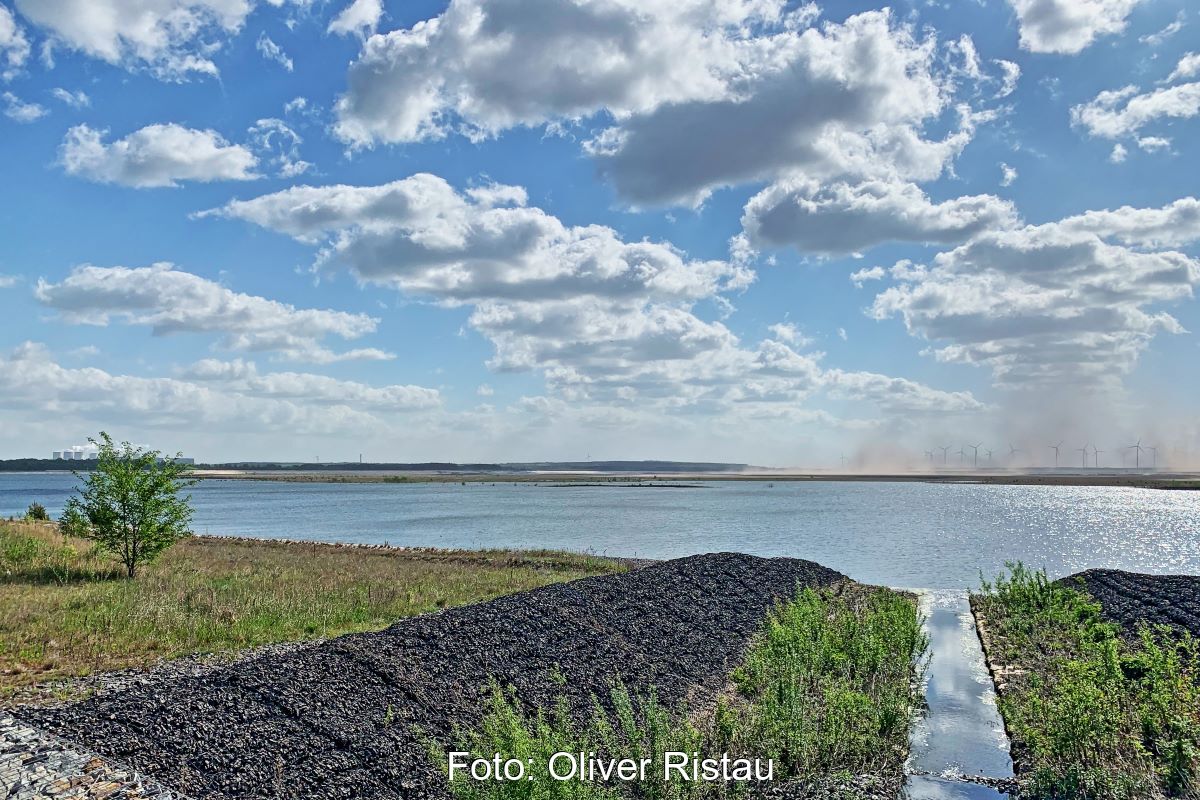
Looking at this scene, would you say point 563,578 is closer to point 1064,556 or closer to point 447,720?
point 447,720

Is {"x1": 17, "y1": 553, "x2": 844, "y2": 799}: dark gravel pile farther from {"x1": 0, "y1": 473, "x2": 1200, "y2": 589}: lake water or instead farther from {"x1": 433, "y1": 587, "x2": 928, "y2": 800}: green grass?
{"x1": 0, "y1": 473, "x2": 1200, "y2": 589}: lake water

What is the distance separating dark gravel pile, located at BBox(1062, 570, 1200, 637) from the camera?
19125 mm

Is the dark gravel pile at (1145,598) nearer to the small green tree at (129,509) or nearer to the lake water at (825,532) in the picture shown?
the lake water at (825,532)

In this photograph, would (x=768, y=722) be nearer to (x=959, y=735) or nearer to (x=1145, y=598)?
(x=959, y=735)

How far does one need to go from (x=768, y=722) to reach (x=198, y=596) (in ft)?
47.5

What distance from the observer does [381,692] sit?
456 inches

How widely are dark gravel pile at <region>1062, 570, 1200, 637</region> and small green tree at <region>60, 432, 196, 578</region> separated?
26.9 m

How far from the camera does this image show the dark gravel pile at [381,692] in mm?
9297

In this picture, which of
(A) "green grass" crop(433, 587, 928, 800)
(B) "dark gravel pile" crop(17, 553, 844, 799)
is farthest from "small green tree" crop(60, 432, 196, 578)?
(A) "green grass" crop(433, 587, 928, 800)

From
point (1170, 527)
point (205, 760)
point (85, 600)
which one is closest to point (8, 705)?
point (205, 760)

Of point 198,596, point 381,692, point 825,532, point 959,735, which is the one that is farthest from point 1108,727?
point 825,532

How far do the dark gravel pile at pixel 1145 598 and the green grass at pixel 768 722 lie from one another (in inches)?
265

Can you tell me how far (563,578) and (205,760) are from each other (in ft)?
60.8

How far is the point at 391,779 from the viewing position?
31.1ft
